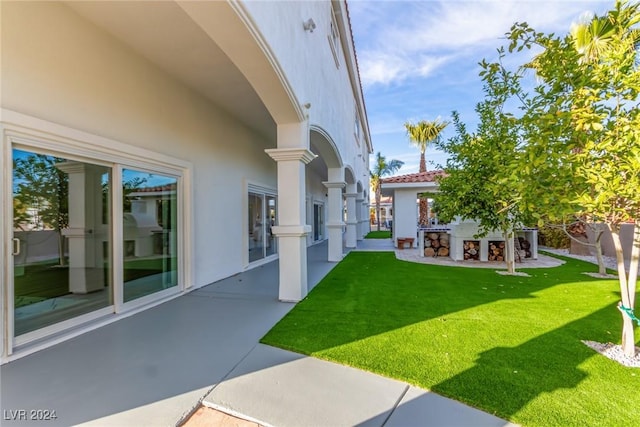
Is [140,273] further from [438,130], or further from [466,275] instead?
[438,130]

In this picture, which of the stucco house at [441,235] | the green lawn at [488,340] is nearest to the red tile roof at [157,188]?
the green lawn at [488,340]

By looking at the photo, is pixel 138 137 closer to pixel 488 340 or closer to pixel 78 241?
pixel 78 241

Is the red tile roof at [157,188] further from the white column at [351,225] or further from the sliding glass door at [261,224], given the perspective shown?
the white column at [351,225]

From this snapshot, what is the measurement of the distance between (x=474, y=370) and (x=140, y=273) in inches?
202

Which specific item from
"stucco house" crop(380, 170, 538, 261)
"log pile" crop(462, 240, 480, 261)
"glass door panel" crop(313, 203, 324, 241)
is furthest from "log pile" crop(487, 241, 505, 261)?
"glass door panel" crop(313, 203, 324, 241)

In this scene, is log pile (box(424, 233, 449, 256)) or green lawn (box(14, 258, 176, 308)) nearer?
green lawn (box(14, 258, 176, 308))

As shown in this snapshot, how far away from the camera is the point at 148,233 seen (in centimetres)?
549

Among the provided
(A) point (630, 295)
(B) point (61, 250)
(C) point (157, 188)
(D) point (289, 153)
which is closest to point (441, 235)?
(D) point (289, 153)

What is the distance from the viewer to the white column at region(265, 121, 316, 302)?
5496 millimetres

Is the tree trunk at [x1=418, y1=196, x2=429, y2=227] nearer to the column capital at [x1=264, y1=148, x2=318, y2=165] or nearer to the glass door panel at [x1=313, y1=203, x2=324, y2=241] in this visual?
the glass door panel at [x1=313, y1=203, x2=324, y2=241]

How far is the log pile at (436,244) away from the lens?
1158 cm

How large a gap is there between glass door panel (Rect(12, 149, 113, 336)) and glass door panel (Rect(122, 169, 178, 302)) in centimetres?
34

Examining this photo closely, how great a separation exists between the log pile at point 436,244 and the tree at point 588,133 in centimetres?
813

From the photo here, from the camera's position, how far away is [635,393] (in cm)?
262
